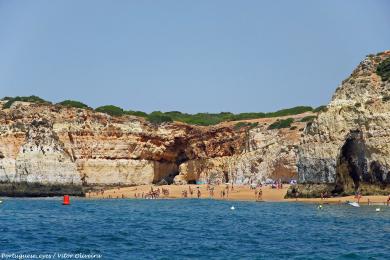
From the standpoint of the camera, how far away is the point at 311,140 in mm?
49469

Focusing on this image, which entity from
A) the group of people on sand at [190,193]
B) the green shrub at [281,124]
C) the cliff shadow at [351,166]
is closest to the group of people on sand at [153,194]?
Answer: the group of people on sand at [190,193]

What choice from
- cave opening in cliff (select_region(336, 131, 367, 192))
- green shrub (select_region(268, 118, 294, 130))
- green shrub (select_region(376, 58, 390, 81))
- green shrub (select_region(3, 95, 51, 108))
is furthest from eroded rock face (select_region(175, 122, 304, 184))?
cave opening in cliff (select_region(336, 131, 367, 192))

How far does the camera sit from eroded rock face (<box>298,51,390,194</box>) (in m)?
44.3

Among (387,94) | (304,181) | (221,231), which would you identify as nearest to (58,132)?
(304,181)

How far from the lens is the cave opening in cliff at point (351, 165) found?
151 feet

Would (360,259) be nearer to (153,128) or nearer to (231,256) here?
(231,256)

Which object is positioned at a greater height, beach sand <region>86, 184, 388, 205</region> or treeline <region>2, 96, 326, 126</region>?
treeline <region>2, 96, 326, 126</region>

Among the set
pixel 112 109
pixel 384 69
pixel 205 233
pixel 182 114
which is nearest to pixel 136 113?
pixel 112 109

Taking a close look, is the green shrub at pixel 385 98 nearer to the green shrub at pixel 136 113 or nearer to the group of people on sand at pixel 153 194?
the group of people on sand at pixel 153 194

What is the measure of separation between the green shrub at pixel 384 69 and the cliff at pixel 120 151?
60.4 ft

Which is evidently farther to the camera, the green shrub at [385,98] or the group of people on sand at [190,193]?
the group of people on sand at [190,193]

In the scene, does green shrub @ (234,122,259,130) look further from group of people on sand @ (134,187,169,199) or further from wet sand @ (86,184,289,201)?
group of people on sand @ (134,187,169,199)

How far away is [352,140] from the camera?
46.8 metres

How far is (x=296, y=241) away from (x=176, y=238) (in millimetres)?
4857
